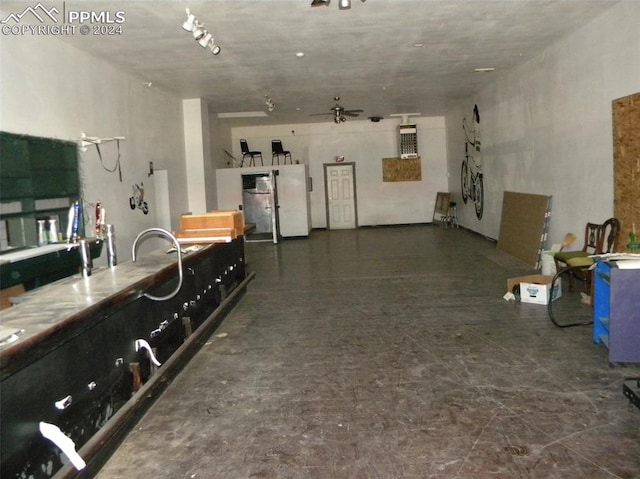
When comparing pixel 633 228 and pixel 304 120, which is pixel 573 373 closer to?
pixel 633 228

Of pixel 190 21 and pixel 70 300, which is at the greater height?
pixel 190 21

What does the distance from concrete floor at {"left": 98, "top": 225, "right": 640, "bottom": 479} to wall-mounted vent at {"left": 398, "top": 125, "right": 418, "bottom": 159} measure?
8.55 metres

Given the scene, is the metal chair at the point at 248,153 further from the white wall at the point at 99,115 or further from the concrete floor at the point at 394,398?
the concrete floor at the point at 394,398

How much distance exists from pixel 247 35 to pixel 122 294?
3.83 m

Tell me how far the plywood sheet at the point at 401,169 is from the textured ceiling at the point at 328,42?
16.1 feet

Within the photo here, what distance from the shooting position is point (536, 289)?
5.39 meters

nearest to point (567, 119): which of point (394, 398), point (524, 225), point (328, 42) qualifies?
point (524, 225)

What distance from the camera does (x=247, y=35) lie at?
5.77m

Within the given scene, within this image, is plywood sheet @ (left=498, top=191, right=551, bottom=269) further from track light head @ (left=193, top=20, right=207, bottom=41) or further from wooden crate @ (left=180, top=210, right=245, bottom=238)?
track light head @ (left=193, top=20, right=207, bottom=41)

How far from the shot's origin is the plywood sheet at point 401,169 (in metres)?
14.6

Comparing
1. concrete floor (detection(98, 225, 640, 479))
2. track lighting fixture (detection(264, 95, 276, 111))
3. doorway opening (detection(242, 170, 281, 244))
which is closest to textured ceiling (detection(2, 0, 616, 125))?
track lighting fixture (detection(264, 95, 276, 111))

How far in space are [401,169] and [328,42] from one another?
8760mm

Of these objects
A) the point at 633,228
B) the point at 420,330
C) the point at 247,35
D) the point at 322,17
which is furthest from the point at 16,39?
the point at 633,228

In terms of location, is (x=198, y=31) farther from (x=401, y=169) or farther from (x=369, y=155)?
(x=401, y=169)
